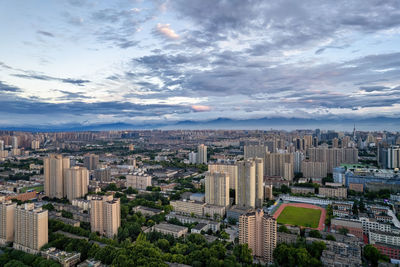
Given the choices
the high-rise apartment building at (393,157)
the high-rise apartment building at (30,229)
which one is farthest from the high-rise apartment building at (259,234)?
the high-rise apartment building at (393,157)

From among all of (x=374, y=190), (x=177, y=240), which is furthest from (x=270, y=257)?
(x=374, y=190)

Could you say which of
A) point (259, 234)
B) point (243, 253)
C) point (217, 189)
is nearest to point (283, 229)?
point (259, 234)

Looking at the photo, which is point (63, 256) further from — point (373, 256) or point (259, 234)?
point (373, 256)

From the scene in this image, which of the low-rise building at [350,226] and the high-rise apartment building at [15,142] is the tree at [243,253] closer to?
the low-rise building at [350,226]

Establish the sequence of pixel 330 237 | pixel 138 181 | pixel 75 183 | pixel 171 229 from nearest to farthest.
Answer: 1. pixel 330 237
2. pixel 171 229
3. pixel 75 183
4. pixel 138 181

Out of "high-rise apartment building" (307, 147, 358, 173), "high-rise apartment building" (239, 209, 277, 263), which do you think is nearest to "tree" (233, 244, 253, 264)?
"high-rise apartment building" (239, 209, 277, 263)

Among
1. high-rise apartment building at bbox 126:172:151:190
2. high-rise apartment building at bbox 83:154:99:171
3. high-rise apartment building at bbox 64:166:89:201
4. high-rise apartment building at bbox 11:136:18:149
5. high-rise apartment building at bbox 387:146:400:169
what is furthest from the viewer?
high-rise apartment building at bbox 11:136:18:149

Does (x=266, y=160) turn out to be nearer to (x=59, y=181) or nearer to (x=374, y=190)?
(x=374, y=190)

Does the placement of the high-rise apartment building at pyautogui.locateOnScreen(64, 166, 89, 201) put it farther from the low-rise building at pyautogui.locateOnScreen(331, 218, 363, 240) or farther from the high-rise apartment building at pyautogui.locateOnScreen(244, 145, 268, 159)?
the high-rise apartment building at pyautogui.locateOnScreen(244, 145, 268, 159)
